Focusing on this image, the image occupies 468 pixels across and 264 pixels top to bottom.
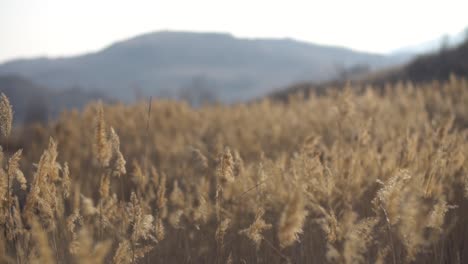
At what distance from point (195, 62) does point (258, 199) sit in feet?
570

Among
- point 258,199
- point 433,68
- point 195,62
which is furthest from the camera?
point 195,62

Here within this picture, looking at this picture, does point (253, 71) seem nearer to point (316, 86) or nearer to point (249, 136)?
point (316, 86)

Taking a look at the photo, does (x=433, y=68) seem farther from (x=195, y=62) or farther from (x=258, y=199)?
(x=195, y=62)

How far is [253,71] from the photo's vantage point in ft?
529

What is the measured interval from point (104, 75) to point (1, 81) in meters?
57.8

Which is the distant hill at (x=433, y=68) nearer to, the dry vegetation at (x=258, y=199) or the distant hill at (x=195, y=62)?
the dry vegetation at (x=258, y=199)

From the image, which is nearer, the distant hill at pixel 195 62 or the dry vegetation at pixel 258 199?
the dry vegetation at pixel 258 199

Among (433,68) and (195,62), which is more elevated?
(433,68)

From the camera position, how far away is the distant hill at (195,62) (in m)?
154

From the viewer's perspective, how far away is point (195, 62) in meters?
174

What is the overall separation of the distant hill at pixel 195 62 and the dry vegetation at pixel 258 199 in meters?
139

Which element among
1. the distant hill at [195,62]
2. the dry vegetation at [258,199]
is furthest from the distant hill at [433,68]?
the distant hill at [195,62]

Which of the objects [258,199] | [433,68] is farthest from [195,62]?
[258,199]

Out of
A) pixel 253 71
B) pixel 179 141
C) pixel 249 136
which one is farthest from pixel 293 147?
pixel 253 71
